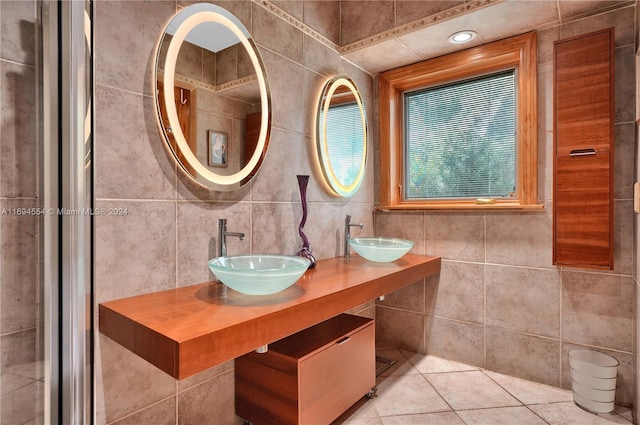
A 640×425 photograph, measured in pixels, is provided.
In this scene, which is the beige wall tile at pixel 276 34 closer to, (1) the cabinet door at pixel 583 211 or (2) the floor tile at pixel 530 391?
(1) the cabinet door at pixel 583 211

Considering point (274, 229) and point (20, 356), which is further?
point (274, 229)

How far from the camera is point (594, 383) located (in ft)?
5.79

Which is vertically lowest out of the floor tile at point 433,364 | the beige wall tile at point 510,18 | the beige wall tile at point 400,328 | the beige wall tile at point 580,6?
the floor tile at point 433,364

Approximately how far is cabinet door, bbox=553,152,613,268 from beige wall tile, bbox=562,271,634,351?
0.49 ft

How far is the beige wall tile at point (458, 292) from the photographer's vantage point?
2.29 m

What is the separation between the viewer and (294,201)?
6.77 ft

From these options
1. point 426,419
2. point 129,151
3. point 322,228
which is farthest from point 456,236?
point 129,151

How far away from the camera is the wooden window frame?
81.4 inches

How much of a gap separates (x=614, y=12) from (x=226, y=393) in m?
2.80

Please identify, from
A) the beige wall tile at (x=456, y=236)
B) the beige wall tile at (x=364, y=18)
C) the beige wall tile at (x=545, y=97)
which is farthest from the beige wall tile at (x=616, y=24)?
the beige wall tile at (x=456, y=236)

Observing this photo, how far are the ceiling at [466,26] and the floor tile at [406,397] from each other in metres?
2.11

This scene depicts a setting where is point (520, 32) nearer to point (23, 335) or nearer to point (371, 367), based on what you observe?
point (371, 367)

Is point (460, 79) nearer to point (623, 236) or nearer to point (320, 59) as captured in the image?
point (320, 59)

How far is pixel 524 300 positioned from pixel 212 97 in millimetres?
2112
